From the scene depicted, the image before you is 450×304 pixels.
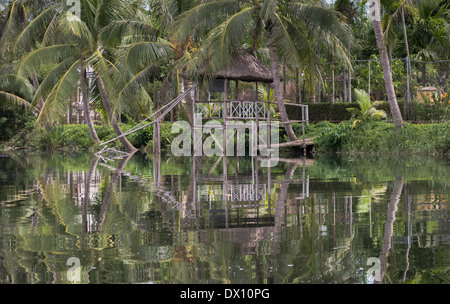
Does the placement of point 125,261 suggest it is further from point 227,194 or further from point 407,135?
point 407,135

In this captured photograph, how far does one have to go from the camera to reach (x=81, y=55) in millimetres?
27812

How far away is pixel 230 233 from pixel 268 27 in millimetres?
19901

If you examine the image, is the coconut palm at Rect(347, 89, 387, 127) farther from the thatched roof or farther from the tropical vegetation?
the thatched roof

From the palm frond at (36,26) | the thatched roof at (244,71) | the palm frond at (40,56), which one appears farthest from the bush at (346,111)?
the palm frond at (36,26)

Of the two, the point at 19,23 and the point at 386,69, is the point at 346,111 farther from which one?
the point at 19,23

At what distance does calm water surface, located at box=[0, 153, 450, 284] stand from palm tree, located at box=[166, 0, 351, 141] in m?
12.0

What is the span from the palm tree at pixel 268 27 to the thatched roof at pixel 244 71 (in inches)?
27.7

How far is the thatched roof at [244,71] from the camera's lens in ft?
85.3

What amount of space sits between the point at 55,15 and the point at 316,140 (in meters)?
12.6

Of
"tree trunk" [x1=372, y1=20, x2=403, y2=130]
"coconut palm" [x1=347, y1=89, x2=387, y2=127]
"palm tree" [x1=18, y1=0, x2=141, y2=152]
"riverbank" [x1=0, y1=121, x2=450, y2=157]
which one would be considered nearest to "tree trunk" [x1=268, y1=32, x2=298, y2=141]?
"riverbank" [x1=0, y1=121, x2=450, y2=157]

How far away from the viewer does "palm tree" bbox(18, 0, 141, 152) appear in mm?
26062

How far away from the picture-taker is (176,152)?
30.1 m
